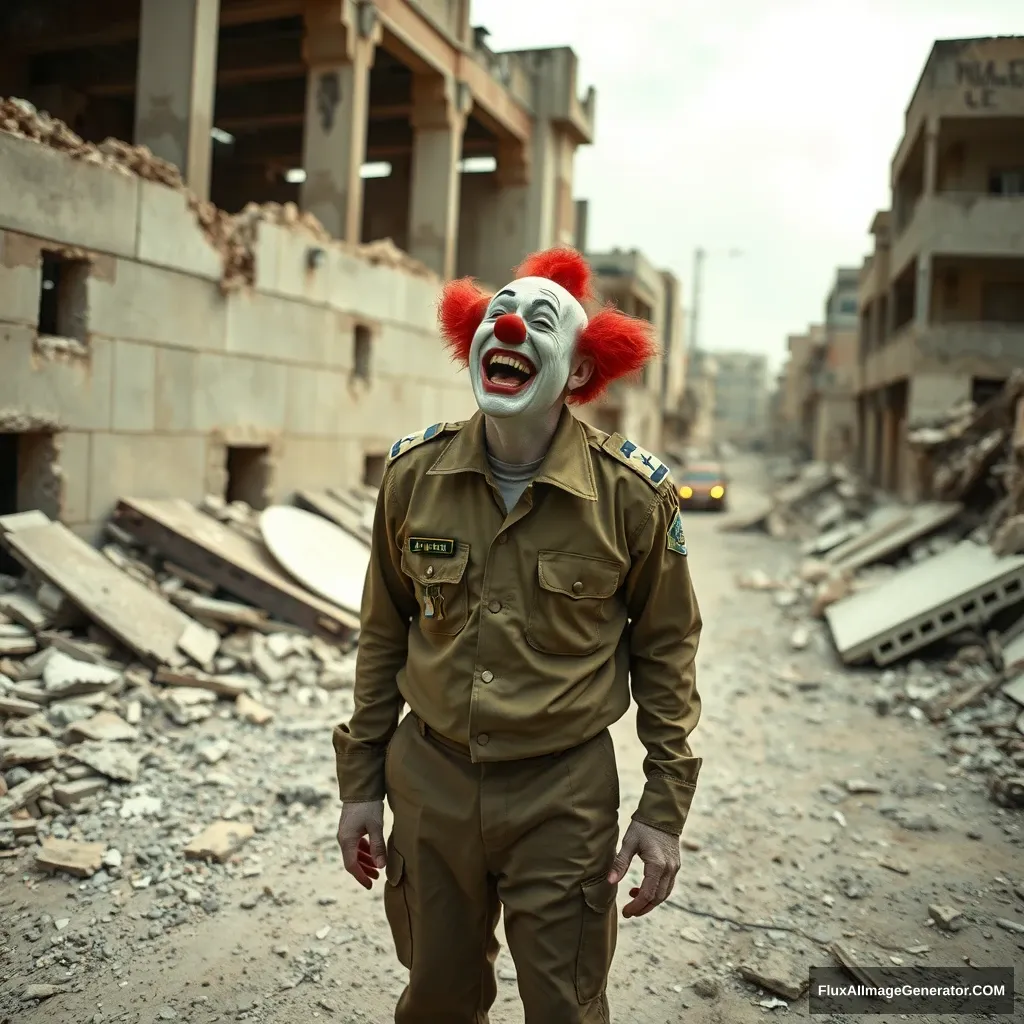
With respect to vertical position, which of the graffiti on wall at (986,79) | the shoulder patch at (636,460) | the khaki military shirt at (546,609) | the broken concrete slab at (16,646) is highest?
the graffiti on wall at (986,79)

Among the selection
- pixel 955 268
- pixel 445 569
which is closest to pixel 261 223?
pixel 445 569

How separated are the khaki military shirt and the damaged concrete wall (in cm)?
577

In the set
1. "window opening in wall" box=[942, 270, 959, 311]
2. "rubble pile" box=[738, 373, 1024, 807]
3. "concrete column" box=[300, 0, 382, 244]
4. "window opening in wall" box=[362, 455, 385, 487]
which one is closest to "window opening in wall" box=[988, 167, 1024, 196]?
"window opening in wall" box=[942, 270, 959, 311]

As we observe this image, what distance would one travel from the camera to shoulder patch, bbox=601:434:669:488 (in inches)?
100

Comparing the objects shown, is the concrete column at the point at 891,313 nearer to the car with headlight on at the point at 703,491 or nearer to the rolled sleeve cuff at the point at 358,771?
the car with headlight on at the point at 703,491

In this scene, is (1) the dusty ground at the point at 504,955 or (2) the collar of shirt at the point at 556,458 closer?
(2) the collar of shirt at the point at 556,458

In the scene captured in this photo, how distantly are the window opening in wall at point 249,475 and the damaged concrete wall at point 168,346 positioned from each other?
0.14 metres

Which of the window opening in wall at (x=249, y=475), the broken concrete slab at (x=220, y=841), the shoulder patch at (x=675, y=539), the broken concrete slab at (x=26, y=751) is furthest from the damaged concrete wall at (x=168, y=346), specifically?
the shoulder patch at (x=675, y=539)

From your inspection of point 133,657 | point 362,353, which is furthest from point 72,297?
point 362,353

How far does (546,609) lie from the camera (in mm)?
2404

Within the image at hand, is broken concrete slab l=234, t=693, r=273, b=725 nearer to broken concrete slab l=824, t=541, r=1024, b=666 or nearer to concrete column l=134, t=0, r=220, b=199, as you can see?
broken concrete slab l=824, t=541, r=1024, b=666

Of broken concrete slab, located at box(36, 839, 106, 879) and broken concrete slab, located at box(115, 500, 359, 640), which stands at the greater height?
broken concrete slab, located at box(115, 500, 359, 640)

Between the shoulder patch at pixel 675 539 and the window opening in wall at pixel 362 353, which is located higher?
the window opening in wall at pixel 362 353

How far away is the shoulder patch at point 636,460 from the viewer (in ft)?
8.34
